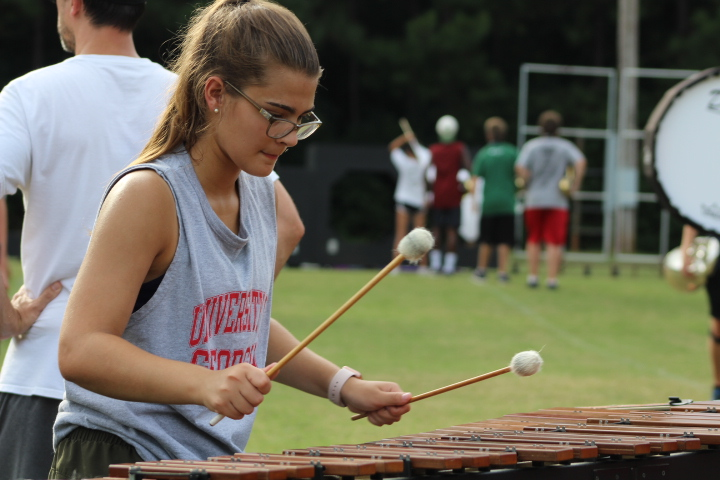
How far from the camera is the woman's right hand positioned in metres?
2.27

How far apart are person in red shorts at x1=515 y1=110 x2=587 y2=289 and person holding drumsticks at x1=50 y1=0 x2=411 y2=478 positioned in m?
10.6

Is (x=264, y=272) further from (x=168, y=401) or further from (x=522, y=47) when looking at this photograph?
(x=522, y=47)

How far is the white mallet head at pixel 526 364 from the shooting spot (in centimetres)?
280

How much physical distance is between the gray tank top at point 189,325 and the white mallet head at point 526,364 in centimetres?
65

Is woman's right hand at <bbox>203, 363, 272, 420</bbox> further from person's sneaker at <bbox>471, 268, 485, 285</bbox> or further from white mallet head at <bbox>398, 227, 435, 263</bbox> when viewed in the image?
person's sneaker at <bbox>471, 268, 485, 285</bbox>

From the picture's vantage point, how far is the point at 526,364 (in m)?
2.80

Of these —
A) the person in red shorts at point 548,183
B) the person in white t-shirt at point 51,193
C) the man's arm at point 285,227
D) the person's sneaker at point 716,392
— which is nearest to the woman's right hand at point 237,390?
the man's arm at point 285,227

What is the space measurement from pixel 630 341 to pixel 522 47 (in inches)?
946

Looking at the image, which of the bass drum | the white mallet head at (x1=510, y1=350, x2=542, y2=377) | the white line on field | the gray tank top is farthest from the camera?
the white line on field

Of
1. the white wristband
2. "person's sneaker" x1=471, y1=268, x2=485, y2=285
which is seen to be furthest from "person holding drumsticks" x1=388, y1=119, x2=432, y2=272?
the white wristband

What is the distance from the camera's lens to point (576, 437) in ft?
9.27

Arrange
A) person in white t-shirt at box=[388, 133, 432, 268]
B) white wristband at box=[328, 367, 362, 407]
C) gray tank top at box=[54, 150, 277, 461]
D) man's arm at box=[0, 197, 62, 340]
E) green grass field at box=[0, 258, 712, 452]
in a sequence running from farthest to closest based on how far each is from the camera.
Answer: person in white t-shirt at box=[388, 133, 432, 268] → green grass field at box=[0, 258, 712, 452] → man's arm at box=[0, 197, 62, 340] → white wristband at box=[328, 367, 362, 407] → gray tank top at box=[54, 150, 277, 461]

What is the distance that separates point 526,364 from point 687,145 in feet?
12.8

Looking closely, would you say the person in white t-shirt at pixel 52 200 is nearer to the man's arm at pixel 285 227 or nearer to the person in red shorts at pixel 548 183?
the man's arm at pixel 285 227
